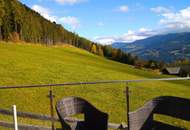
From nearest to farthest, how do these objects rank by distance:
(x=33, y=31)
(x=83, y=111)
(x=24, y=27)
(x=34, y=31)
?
(x=83, y=111)
(x=24, y=27)
(x=33, y=31)
(x=34, y=31)

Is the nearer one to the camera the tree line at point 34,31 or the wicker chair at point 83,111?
the wicker chair at point 83,111

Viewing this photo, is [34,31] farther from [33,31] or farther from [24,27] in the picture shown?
[24,27]

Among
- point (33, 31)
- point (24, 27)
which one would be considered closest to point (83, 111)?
point (24, 27)

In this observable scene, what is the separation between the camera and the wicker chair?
534 centimetres

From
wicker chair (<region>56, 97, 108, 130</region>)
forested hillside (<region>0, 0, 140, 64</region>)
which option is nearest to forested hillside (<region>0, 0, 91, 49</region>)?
forested hillside (<region>0, 0, 140, 64</region>)

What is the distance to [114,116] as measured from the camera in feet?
49.7

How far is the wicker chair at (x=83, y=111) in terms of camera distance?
17.5ft

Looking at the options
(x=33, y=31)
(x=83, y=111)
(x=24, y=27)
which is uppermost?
(x=24, y=27)

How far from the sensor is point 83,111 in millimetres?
5605

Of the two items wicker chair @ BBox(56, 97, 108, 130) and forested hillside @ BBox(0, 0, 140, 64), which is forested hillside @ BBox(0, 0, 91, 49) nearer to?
forested hillside @ BBox(0, 0, 140, 64)

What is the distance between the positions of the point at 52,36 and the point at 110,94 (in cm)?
7338

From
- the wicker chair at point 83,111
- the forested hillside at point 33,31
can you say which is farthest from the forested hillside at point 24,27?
the wicker chair at point 83,111

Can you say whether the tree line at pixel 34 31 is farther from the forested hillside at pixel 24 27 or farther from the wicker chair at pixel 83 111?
the wicker chair at pixel 83 111

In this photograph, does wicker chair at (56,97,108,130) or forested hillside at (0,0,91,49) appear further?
forested hillside at (0,0,91,49)
